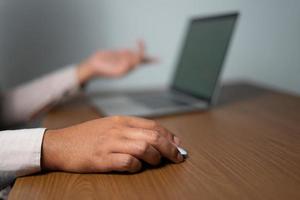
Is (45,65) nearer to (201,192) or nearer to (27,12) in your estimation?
(27,12)

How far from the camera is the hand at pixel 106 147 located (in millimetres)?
452

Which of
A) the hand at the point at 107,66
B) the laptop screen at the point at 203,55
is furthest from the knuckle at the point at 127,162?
the hand at the point at 107,66

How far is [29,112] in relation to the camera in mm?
971

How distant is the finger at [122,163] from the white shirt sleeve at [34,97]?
56cm

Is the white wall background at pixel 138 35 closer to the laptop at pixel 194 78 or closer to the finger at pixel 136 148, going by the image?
the laptop at pixel 194 78

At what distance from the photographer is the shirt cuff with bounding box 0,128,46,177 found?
0.47 metres

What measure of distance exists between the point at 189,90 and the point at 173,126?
0.27m

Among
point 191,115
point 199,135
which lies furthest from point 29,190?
point 191,115

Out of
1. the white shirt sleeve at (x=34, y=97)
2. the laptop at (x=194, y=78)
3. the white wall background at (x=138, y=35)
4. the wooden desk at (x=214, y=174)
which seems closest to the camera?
the wooden desk at (x=214, y=174)

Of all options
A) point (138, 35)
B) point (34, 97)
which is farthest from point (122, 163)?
point (138, 35)

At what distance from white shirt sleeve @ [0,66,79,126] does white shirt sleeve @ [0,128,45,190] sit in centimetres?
47

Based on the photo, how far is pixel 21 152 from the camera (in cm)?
48

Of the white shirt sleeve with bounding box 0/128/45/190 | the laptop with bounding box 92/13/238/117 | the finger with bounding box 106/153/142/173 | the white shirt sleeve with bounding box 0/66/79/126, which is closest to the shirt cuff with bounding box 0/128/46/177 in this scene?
the white shirt sleeve with bounding box 0/128/45/190

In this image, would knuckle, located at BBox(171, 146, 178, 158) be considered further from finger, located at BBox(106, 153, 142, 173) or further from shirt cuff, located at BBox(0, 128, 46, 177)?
shirt cuff, located at BBox(0, 128, 46, 177)
